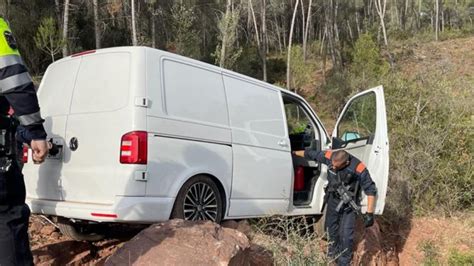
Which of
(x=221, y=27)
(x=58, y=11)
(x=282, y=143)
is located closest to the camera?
(x=282, y=143)

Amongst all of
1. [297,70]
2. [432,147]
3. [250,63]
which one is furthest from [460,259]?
[250,63]

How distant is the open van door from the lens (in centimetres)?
580

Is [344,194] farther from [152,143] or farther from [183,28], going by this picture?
[183,28]

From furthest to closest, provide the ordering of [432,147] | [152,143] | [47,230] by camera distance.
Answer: [432,147]
[47,230]
[152,143]

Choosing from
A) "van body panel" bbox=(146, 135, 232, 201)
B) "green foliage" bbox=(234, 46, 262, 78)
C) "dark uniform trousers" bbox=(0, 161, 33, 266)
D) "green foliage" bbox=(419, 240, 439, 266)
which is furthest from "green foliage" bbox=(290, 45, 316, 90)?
"dark uniform trousers" bbox=(0, 161, 33, 266)

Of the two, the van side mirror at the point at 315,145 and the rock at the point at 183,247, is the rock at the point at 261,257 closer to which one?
the rock at the point at 183,247

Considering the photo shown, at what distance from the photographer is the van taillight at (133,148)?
12.9 ft

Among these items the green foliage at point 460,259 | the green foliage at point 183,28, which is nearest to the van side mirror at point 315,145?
the green foliage at point 460,259

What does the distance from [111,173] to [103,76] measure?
917 millimetres

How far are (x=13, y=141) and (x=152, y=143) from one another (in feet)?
4.65

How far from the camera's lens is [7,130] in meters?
2.71

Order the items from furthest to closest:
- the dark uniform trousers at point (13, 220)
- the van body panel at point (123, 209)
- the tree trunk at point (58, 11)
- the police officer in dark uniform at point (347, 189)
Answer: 1. the tree trunk at point (58, 11)
2. the police officer in dark uniform at point (347, 189)
3. the van body panel at point (123, 209)
4. the dark uniform trousers at point (13, 220)

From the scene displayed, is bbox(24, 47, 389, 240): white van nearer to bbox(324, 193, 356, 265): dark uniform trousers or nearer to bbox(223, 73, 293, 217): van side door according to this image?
bbox(223, 73, 293, 217): van side door

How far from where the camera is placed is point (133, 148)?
155 inches
